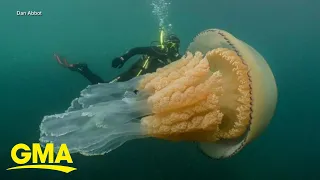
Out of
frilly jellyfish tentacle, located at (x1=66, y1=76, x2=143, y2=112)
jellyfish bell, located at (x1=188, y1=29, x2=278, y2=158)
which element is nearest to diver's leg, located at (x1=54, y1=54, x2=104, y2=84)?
frilly jellyfish tentacle, located at (x1=66, y1=76, x2=143, y2=112)

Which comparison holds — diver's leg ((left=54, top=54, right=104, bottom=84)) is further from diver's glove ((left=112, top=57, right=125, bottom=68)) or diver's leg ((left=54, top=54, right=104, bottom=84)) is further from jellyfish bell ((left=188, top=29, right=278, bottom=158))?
jellyfish bell ((left=188, top=29, right=278, bottom=158))

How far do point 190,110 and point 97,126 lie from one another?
903 millimetres

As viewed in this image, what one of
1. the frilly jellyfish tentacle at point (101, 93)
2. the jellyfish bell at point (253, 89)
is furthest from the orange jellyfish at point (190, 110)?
the frilly jellyfish tentacle at point (101, 93)

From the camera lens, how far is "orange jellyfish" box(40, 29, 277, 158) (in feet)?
10.1

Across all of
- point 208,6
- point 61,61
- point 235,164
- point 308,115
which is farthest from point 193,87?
point 208,6

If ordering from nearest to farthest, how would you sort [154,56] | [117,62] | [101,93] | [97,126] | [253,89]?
[253,89], [97,126], [101,93], [117,62], [154,56]

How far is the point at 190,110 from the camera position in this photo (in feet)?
10.6

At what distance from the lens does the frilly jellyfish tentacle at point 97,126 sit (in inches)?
124

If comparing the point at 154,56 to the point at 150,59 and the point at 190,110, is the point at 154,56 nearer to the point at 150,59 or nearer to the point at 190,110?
the point at 150,59

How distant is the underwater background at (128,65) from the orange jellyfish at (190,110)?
559 centimetres

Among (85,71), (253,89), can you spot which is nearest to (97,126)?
(253,89)

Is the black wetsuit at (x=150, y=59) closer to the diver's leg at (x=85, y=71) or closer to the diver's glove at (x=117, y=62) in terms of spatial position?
the diver's glove at (x=117, y=62)

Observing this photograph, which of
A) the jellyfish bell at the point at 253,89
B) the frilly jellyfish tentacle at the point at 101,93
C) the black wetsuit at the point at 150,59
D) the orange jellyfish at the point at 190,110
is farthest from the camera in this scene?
the black wetsuit at the point at 150,59

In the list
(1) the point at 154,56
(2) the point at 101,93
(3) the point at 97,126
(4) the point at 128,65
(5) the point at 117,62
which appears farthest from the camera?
(4) the point at 128,65
